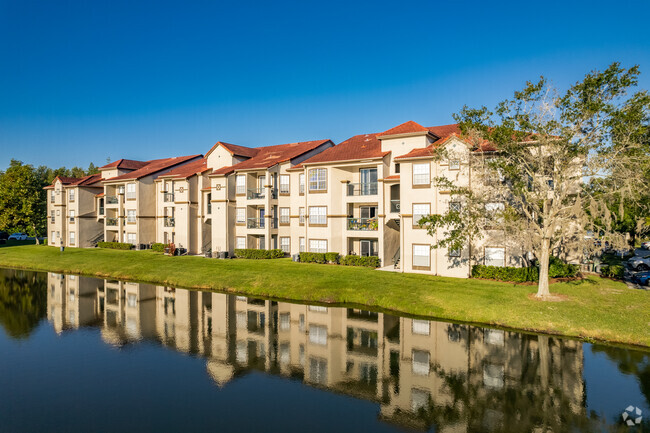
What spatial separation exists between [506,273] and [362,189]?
15.1 m

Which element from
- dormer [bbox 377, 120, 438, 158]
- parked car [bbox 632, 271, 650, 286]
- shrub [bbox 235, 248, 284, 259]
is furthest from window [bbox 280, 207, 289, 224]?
parked car [bbox 632, 271, 650, 286]

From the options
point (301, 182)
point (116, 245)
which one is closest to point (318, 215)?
point (301, 182)

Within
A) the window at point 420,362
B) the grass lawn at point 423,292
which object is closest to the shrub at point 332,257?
the grass lawn at point 423,292

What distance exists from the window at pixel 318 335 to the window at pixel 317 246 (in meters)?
17.0

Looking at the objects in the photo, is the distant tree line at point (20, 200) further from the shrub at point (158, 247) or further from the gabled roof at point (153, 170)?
the shrub at point (158, 247)

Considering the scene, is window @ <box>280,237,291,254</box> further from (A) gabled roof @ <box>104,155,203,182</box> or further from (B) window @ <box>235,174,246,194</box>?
(A) gabled roof @ <box>104,155,203,182</box>

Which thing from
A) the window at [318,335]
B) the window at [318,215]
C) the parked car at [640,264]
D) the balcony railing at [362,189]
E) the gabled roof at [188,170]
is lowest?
the window at [318,335]

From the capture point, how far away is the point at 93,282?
37750 millimetres

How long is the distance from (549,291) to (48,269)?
50.8 metres

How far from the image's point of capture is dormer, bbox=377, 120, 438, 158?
35312mm

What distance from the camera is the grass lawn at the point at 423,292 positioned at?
21.3 meters

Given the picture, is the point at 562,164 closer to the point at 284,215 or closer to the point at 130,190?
the point at 284,215

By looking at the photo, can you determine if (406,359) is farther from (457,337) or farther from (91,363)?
(91,363)

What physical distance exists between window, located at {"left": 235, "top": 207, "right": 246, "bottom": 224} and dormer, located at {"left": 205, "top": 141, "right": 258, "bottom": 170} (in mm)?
6592
